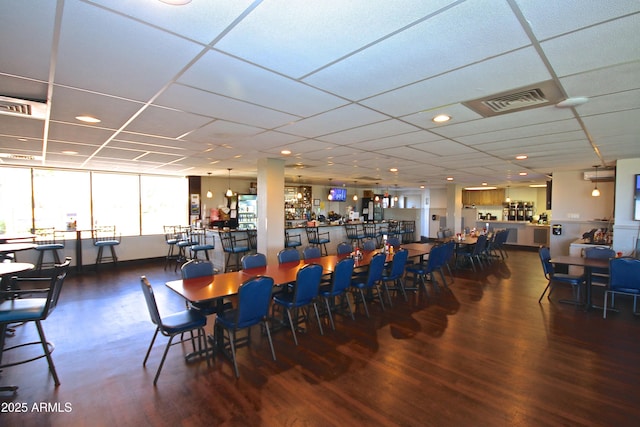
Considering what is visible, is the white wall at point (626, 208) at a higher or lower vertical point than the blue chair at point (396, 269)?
higher

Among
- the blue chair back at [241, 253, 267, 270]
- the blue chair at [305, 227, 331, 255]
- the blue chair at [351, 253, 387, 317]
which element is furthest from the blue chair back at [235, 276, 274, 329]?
the blue chair at [305, 227, 331, 255]

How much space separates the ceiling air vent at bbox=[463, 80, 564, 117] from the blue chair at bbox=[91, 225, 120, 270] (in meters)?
8.57

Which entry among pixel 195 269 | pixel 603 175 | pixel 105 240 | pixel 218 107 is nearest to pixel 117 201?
pixel 105 240

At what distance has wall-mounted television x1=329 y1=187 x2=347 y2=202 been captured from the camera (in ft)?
41.6

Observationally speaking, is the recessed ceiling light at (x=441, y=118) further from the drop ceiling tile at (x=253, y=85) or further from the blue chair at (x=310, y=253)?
the blue chair at (x=310, y=253)

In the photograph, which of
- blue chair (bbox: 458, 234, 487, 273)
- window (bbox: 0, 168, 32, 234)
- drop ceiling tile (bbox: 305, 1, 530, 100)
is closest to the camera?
drop ceiling tile (bbox: 305, 1, 530, 100)

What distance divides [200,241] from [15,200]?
440cm

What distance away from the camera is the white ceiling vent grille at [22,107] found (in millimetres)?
2517

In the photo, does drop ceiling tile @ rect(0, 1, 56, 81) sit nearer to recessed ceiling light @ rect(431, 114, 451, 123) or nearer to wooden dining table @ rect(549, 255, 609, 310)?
recessed ceiling light @ rect(431, 114, 451, 123)

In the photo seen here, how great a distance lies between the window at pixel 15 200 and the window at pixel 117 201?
1.33m

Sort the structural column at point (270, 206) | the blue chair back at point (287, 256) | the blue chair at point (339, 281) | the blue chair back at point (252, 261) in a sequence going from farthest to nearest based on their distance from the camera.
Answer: the structural column at point (270, 206), the blue chair back at point (287, 256), the blue chair back at point (252, 261), the blue chair at point (339, 281)

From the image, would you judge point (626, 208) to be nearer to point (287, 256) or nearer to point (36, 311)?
point (287, 256)

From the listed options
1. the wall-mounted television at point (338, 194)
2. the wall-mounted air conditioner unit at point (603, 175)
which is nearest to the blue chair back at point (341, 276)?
the wall-mounted air conditioner unit at point (603, 175)

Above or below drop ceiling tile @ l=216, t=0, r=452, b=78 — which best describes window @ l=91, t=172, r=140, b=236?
below
